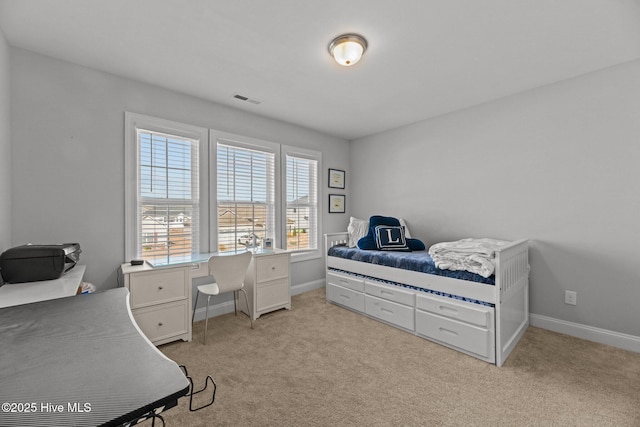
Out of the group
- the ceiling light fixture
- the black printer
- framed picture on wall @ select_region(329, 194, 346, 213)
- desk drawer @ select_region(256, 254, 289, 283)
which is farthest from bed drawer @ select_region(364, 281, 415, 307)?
the black printer

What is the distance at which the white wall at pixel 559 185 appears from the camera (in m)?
2.40

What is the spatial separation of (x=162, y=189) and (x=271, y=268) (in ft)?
4.64

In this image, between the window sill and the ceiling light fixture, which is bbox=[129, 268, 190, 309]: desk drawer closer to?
the window sill

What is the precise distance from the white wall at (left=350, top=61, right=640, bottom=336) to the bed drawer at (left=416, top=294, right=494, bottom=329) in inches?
43.4

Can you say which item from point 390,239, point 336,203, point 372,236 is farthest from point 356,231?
point 336,203

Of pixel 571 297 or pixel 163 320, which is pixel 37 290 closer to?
pixel 163 320

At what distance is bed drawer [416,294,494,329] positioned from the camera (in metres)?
2.22

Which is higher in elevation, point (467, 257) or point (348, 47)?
point (348, 47)

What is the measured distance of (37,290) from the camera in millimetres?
1574

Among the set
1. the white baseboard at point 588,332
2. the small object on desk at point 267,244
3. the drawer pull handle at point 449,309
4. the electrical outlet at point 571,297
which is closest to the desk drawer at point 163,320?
the small object on desk at point 267,244

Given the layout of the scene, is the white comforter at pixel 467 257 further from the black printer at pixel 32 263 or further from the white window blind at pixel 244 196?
the black printer at pixel 32 263

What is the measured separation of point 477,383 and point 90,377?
2.22m

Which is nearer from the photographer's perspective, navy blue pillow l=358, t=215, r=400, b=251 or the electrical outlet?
the electrical outlet

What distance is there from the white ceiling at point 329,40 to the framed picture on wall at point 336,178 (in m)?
1.58
